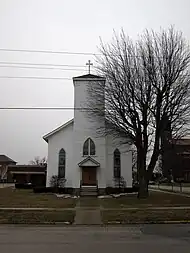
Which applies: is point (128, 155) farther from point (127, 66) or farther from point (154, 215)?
point (154, 215)

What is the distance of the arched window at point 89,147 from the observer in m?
38.1

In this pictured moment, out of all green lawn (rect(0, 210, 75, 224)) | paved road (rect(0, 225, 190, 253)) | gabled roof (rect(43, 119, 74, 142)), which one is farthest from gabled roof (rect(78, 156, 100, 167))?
paved road (rect(0, 225, 190, 253))

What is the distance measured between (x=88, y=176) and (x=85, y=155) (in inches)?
88.8

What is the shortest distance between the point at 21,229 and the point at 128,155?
1062 inches

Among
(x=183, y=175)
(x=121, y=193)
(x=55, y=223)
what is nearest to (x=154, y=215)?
(x=55, y=223)

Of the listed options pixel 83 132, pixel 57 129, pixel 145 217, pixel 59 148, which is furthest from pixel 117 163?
pixel 145 217

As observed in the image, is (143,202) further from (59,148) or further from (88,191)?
(59,148)

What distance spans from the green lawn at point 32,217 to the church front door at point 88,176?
64.6 feet

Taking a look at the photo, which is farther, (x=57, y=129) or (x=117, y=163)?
(x=57, y=129)

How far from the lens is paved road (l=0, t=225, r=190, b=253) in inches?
351

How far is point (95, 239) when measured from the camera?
34.9ft

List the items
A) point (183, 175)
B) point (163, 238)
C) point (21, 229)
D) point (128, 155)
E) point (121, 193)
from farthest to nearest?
point (183, 175), point (128, 155), point (121, 193), point (21, 229), point (163, 238)

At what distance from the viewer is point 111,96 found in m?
29.7

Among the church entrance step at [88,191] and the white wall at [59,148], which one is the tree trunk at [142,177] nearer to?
the church entrance step at [88,191]
